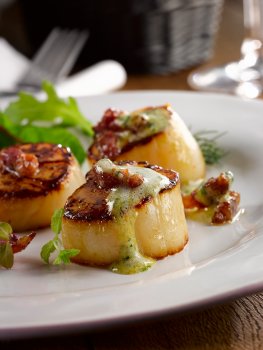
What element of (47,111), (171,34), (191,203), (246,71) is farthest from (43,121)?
(246,71)

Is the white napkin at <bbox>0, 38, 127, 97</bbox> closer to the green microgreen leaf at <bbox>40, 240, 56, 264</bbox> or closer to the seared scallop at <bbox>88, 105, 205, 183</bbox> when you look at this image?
the seared scallop at <bbox>88, 105, 205, 183</bbox>

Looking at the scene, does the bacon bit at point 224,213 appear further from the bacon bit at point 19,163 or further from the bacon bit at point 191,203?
the bacon bit at point 19,163

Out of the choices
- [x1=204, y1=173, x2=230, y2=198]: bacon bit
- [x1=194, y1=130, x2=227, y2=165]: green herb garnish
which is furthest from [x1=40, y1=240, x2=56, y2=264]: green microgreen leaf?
[x1=194, y1=130, x2=227, y2=165]: green herb garnish

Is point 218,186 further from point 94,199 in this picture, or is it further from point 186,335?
point 186,335

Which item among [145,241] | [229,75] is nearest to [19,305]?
[145,241]

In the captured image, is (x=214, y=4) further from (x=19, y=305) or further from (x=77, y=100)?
(x=19, y=305)

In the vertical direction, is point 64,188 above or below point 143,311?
below
